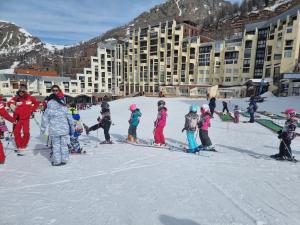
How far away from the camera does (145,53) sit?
2490 inches

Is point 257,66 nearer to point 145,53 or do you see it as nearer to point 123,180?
point 145,53

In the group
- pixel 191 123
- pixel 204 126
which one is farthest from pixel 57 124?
pixel 204 126

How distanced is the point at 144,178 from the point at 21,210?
2301mm

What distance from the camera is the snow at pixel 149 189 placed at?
3008 mm

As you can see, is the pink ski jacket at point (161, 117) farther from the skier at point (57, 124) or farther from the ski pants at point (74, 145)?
the skier at point (57, 124)

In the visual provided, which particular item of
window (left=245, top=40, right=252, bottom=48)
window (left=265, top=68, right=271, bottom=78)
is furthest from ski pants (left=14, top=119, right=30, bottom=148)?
window (left=245, top=40, right=252, bottom=48)

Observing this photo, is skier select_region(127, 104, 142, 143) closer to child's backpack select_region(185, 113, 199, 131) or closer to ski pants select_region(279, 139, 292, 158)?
child's backpack select_region(185, 113, 199, 131)

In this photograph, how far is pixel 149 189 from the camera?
387cm

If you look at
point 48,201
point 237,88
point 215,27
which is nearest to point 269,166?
point 48,201

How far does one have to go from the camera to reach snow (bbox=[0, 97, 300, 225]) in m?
3.01

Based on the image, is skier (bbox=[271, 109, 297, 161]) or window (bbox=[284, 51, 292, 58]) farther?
window (bbox=[284, 51, 292, 58])

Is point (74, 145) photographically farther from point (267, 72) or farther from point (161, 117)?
point (267, 72)

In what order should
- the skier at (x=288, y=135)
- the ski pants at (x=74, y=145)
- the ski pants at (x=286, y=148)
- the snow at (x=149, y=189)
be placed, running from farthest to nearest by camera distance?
the ski pants at (x=74, y=145) < the ski pants at (x=286, y=148) < the skier at (x=288, y=135) < the snow at (x=149, y=189)

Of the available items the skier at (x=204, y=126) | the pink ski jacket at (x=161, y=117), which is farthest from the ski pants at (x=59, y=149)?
the skier at (x=204, y=126)
